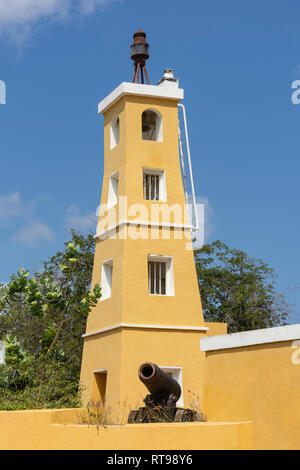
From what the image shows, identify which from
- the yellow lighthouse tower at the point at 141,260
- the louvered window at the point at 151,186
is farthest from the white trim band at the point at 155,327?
the louvered window at the point at 151,186

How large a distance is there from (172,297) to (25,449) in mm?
7580

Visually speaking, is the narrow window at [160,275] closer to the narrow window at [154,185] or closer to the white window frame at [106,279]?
the white window frame at [106,279]

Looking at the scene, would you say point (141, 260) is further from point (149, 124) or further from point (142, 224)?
point (149, 124)

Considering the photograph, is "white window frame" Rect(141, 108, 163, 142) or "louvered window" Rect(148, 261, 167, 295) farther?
"white window frame" Rect(141, 108, 163, 142)

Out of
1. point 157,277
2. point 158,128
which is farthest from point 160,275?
point 158,128

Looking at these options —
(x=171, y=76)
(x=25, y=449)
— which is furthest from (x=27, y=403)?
(x=171, y=76)

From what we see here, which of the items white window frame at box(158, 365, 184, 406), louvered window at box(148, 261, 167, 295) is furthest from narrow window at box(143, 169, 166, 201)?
white window frame at box(158, 365, 184, 406)

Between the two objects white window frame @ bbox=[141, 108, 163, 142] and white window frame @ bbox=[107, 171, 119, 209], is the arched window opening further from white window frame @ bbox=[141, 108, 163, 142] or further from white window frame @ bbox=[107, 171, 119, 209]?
white window frame @ bbox=[107, 171, 119, 209]

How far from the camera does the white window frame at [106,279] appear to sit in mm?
20545

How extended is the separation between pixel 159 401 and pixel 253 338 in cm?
323

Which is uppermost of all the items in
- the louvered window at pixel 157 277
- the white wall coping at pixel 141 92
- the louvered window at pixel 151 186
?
the white wall coping at pixel 141 92

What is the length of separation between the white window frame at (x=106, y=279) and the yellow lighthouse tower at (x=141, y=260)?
32mm

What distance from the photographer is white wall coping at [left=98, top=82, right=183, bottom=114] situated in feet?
67.2

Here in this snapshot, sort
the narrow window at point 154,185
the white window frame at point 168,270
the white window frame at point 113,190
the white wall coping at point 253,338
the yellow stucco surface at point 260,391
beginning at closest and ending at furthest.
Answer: the yellow stucco surface at point 260,391 → the white wall coping at point 253,338 → the white window frame at point 168,270 → the narrow window at point 154,185 → the white window frame at point 113,190
